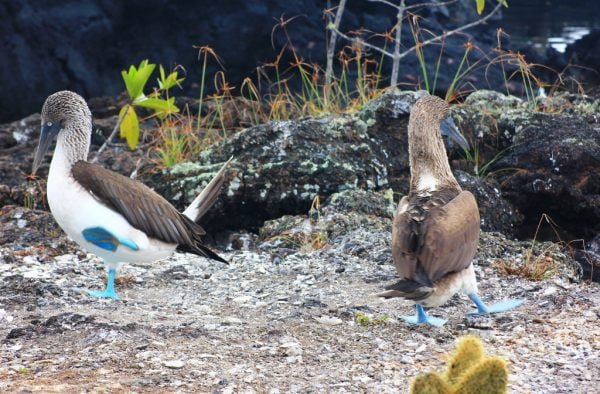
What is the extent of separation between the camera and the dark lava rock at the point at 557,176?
826 cm

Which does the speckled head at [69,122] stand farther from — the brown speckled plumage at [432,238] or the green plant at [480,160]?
the green plant at [480,160]

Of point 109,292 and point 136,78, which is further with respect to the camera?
point 136,78

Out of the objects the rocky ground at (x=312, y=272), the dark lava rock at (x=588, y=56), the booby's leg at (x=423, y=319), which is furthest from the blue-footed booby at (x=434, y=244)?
Result: the dark lava rock at (x=588, y=56)

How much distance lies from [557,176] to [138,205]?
12.2 feet

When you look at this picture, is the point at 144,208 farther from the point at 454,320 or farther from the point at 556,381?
the point at 556,381

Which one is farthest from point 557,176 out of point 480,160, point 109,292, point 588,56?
point 588,56

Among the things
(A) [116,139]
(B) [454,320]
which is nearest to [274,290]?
(B) [454,320]

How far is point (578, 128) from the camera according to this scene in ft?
28.3

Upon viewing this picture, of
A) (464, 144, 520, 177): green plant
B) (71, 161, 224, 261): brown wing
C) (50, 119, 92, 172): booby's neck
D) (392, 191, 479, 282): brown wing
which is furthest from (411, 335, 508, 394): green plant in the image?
(464, 144, 520, 177): green plant

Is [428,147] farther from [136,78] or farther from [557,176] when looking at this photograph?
[136,78]

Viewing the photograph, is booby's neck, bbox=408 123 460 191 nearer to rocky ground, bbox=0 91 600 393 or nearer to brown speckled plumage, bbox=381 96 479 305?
brown speckled plumage, bbox=381 96 479 305

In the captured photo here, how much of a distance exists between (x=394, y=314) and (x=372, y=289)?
47cm

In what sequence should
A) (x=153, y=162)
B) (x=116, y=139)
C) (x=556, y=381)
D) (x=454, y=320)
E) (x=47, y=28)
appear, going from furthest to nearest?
(x=47, y=28) < (x=116, y=139) < (x=153, y=162) < (x=454, y=320) < (x=556, y=381)

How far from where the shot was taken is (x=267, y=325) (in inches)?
221
